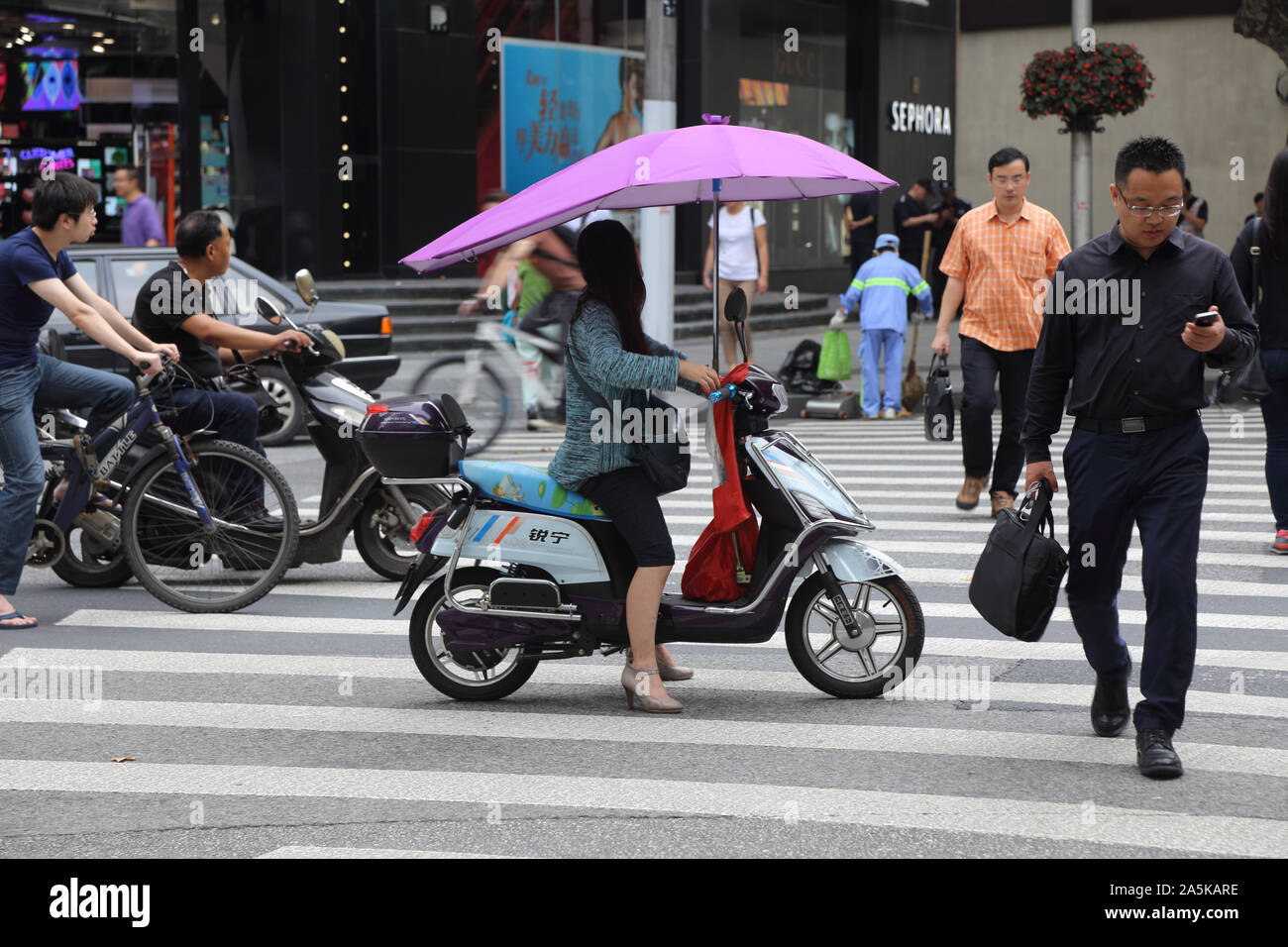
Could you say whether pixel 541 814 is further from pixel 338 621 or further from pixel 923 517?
pixel 923 517

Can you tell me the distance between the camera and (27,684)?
6.50 m

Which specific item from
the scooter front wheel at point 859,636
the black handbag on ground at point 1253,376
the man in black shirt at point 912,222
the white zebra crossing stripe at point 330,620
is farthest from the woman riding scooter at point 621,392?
the man in black shirt at point 912,222

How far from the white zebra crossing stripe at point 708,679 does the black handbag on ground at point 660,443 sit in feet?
3.01

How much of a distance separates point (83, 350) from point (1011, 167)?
738 centimetres

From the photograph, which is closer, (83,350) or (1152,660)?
(1152,660)

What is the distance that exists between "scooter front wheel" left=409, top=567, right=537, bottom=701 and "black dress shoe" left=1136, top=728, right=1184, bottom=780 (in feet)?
7.21

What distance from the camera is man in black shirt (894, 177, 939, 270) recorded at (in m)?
20.7

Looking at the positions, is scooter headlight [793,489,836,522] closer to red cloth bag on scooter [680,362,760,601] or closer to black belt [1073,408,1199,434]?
red cloth bag on scooter [680,362,760,601]

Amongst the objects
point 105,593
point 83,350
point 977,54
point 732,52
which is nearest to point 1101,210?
point 977,54

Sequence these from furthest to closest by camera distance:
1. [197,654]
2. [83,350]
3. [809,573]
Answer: [83,350] < [197,654] < [809,573]

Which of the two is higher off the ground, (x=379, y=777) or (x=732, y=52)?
(x=732, y=52)

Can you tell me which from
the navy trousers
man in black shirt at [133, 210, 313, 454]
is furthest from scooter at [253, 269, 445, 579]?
the navy trousers

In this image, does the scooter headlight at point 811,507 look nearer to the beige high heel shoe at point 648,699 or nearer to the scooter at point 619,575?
the scooter at point 619,575
